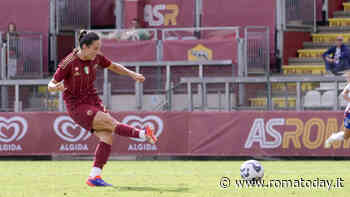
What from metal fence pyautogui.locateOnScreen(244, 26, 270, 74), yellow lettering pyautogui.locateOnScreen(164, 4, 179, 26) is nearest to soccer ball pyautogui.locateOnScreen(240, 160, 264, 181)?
metal fence pyautogui.locateOnScreen(244, 26, 270, 74)

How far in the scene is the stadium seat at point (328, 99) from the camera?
19.3 meters

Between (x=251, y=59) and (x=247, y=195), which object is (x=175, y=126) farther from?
(x=247, y=195)

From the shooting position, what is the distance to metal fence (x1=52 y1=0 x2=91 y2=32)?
2656 cm

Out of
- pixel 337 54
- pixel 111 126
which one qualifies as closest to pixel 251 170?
pixel 111 126

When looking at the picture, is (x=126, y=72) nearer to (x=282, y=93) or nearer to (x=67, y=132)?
(x=282, y=93)

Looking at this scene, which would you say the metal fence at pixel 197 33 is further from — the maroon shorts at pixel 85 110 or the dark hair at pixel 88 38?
the dark hair at pixel 88 38

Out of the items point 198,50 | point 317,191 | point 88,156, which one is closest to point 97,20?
point 198,50

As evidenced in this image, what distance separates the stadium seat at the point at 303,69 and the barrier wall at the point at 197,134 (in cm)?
487

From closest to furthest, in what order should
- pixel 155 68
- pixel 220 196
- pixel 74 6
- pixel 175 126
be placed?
pixel 220 196 → pixel 175 126 → pixel 155 68 → pixel 74 6

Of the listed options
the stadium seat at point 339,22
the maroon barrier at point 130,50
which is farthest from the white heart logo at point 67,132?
the stadium seat at point 339,22

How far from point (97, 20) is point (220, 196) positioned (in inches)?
763

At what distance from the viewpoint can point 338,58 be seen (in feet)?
70.9

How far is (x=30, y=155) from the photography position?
20344 mm

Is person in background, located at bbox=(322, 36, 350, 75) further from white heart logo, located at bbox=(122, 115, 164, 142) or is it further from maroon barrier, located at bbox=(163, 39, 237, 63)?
white heart logo, located at bbox=(122, 115, 164, 142)
